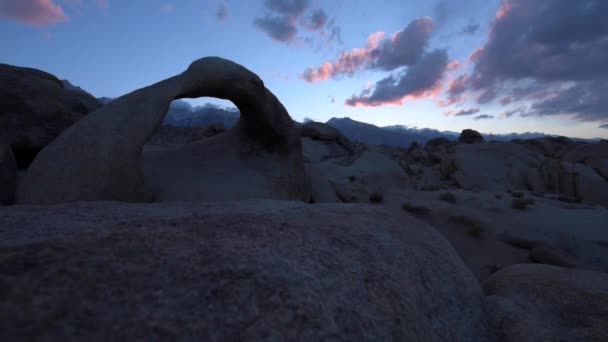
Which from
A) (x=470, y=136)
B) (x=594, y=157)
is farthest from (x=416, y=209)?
(x=470, y=136)

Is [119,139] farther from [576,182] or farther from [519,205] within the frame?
[576,182]

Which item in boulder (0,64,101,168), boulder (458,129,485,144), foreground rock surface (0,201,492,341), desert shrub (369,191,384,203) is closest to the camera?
foreground rock surface (0,201,492,341)

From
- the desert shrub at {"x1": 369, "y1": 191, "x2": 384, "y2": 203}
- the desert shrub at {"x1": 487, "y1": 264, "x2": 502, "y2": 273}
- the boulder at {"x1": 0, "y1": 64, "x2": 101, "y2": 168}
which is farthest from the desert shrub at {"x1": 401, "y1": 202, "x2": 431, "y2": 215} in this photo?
the boulder at {"x1": 0, "y1": 64, "x2": 101, "y2": 168}

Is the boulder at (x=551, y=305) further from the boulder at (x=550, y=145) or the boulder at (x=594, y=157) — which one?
the boulder at (x=550, y=145)

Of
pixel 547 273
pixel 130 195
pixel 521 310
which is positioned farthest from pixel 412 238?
pixel 130 195

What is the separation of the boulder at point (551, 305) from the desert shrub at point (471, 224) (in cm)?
310

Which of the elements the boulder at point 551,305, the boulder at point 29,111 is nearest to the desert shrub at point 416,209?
the boulder at point 551,305

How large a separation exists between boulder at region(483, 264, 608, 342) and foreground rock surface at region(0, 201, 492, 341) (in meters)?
0.18

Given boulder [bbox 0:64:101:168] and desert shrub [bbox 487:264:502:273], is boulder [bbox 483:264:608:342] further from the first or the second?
boulder [bbox 0:64:101:168]

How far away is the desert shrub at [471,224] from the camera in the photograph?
4917 mm

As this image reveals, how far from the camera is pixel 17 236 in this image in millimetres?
987

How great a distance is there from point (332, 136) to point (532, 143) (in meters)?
12.3

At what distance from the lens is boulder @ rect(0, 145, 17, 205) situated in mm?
2654

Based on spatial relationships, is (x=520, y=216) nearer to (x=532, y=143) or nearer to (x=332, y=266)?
(x=332, y=266)
